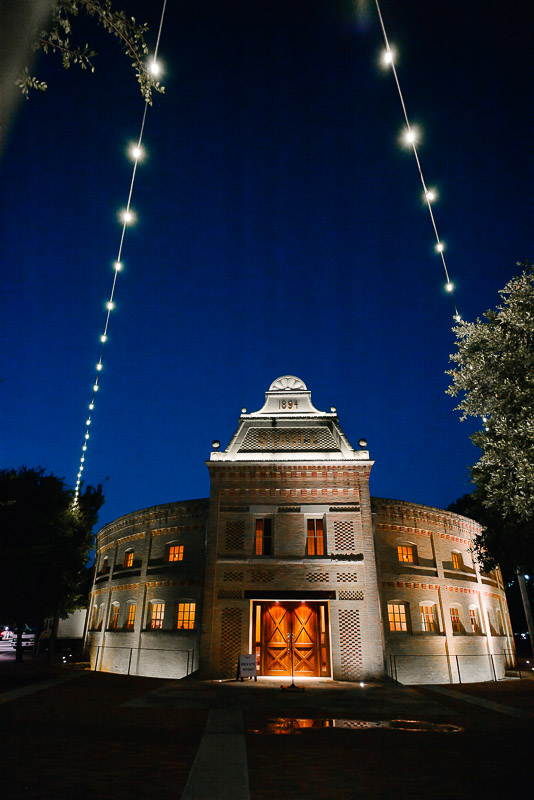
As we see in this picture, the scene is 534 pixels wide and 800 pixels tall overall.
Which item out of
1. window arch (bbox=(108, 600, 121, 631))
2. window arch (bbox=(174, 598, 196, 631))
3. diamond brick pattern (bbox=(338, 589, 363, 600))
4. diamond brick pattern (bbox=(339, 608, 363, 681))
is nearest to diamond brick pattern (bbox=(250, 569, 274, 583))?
diamond brick pattern (bbox=(338, 589, 363, 600))

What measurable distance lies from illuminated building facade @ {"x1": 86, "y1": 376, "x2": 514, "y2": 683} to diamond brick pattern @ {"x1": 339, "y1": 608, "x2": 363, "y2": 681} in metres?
0.04

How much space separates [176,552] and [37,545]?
6.03 m

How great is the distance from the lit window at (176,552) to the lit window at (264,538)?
4314 millimetres

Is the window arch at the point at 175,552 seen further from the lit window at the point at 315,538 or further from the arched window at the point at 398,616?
the arched window at the point at 398,616

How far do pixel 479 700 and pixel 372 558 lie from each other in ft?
19.4

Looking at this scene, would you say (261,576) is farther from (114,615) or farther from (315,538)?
(114,615)

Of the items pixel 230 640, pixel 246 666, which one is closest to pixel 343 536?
pixel 230 640

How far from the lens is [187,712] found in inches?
401

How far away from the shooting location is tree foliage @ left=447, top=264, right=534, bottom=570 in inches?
500

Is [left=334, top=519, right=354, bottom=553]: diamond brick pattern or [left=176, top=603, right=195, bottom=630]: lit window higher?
[left=334, top=519, right=354, bottom=553]: diamond brick pattern

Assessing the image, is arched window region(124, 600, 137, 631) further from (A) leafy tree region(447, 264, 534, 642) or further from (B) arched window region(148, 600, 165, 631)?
(A) leafy tree region(447, 264, 534, 642)

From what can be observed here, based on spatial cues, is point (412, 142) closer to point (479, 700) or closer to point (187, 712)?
point (187, 712)

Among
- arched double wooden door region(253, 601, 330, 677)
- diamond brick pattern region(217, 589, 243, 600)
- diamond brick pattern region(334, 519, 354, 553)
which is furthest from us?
diamond brick pattern region(334, 519, 354, 553)

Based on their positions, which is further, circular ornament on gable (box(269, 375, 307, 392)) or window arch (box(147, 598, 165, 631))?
circular ornament on gable (box(269, 375, 307, 392))
